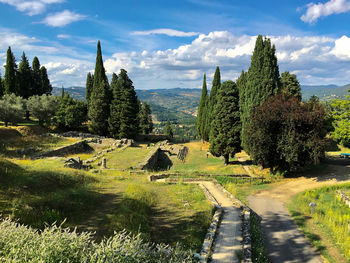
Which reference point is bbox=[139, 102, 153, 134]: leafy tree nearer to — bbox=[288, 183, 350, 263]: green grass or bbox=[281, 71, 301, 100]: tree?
bbox=[281, 71, 301, 100]: tree

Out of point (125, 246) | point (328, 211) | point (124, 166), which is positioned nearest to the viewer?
point (125, 246)

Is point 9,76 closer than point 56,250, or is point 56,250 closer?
point 56,250

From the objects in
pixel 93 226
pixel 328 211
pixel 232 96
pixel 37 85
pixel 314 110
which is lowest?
pixel 328 211

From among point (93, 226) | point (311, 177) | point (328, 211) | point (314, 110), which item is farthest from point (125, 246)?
point (311, 177)

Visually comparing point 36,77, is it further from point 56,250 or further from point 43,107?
point 56,250

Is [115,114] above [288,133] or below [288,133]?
above

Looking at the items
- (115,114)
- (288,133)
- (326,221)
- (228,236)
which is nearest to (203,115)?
(115,114)

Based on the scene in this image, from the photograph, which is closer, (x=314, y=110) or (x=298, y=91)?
(x=314, y=110)

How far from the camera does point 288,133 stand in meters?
18.8

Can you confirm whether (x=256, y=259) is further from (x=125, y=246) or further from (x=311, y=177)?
(x=311, y=177)

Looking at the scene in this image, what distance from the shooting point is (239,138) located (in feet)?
91.4

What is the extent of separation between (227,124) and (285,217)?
16.1 metres

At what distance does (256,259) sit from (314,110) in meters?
15.6

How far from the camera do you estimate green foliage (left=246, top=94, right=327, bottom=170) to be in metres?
18.2
